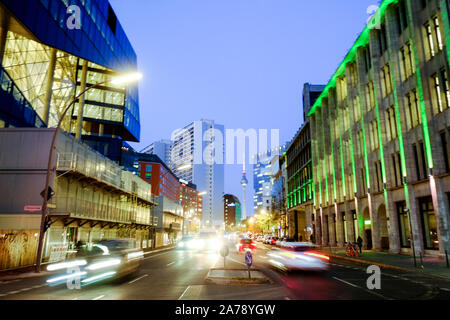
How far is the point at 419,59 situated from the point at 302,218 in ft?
173

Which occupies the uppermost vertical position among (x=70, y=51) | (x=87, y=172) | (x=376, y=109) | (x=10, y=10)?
(x=70, y=51)

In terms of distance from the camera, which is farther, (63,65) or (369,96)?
(63,65)

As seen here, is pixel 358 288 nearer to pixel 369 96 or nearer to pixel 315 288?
pixel 315 288

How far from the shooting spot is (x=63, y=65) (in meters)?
46.9

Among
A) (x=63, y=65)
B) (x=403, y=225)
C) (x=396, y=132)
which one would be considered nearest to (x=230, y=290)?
(x=403, y=225)

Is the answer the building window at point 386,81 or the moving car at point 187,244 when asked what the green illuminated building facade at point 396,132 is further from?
the moving car at point 187,244

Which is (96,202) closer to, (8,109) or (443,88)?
(8,109)

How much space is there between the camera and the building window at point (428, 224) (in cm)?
2511

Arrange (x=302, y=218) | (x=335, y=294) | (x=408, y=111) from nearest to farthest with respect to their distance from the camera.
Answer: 1. (x=335, y=294)
2. (x=408, y=111)
3. (x=302, y=218)

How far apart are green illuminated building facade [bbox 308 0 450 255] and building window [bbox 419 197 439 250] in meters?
0.08

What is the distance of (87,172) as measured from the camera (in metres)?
29.2

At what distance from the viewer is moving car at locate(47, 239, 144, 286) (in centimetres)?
1222

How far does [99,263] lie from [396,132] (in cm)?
2970

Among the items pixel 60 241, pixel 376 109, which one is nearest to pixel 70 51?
pixel 60 241
